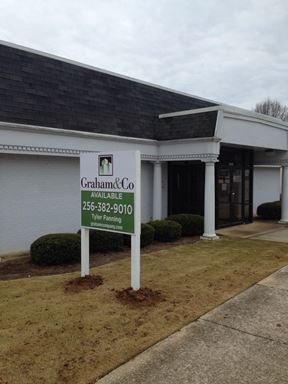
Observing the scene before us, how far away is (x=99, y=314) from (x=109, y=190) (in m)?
2.06

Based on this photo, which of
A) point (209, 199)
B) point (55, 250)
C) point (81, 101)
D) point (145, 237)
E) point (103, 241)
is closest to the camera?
point (55, 250)

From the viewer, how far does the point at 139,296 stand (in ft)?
20.1

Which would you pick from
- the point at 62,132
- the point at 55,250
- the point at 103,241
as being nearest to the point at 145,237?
the point at 103,241

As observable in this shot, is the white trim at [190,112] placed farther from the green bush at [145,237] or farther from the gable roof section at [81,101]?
the green bush at [145,237]

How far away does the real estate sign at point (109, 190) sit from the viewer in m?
6.29

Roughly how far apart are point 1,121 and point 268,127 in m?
9.83

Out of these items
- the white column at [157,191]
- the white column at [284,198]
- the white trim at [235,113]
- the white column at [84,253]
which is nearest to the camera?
the white column at [84,253]

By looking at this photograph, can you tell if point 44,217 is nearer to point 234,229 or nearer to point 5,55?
point 5,55

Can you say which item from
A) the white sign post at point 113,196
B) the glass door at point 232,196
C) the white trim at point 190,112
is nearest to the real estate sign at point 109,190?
the white sign post at point 113,196

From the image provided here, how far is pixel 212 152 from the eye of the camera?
467 inches

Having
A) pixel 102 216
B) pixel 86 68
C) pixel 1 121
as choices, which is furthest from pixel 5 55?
pixel 102 216

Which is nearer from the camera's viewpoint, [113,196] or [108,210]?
[113,196]

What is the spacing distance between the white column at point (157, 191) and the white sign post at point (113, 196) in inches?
259

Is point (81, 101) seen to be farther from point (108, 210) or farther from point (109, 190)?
point (108, 210)
